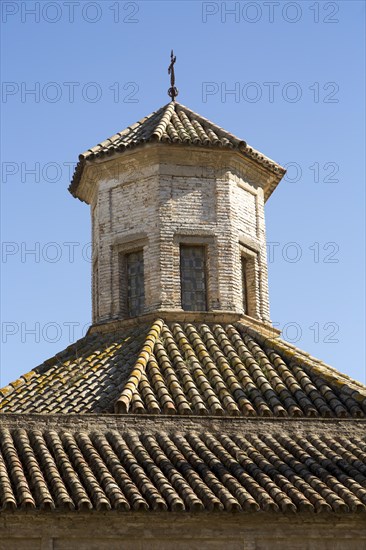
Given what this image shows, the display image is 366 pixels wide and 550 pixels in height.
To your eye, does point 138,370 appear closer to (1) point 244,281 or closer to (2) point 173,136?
(1) point 244,281

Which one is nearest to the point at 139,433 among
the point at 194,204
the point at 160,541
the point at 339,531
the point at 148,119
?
the point at 160,541

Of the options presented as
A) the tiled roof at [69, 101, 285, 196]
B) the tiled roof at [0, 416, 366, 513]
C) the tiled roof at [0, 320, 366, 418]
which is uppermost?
the tiled roof at [69, 101, 285, 196]

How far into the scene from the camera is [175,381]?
1579 centimetres

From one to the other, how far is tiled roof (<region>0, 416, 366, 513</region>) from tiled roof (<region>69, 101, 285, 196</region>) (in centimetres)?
553

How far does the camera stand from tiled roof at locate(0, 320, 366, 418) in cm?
1537

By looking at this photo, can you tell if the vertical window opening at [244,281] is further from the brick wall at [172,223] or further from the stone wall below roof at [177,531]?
the stone wall below roof at [177,531]

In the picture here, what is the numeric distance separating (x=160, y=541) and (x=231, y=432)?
2266mm

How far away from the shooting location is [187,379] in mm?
15938

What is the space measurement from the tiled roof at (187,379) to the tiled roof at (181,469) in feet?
1.27

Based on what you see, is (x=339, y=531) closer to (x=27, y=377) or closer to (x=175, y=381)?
(x=175, y=381)

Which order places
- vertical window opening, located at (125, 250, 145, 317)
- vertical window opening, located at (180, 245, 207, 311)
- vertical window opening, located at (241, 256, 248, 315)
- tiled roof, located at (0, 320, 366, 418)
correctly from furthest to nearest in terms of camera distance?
vertical window opening, located at (241, 256, 248, 315), vertical window opening, located at (125, 250, 145, 317), vertical window opening, located at (180, 245, 207, 311), tiled roof, located at (0, 320, 366, 418)

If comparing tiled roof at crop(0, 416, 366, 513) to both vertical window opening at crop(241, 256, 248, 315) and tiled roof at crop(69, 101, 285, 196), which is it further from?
tiled roof at crop(69, 101, 285, 196)

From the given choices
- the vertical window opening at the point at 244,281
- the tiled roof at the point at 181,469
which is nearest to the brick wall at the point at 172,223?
the vertical window opening at the point at 244,281

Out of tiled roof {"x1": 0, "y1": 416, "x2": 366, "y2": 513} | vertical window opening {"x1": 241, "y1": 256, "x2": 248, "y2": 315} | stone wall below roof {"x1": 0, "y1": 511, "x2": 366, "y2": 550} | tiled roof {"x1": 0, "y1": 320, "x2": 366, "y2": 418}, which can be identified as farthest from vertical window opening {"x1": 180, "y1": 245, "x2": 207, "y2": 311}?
stone wall below roof {"x1": 0, "y1": 511, "x2": 366, "y2": 550}
